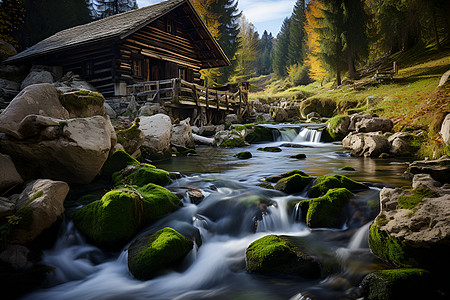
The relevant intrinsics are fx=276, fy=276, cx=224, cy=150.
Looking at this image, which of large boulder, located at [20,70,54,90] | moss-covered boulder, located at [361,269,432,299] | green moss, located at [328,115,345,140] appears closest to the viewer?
moss-covered boulder, located at [361,269,432,299]

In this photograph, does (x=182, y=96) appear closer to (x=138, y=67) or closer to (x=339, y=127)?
(x=138, y=67)

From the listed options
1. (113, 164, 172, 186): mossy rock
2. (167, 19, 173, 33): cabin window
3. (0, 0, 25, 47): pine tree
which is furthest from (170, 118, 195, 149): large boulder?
(0, 0, 25, 47): pine tree

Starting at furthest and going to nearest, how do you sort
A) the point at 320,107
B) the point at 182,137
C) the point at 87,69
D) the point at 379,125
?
A: the point at 320,107 → the point at 87,69 → the point at 182,137 → the point at 379,125

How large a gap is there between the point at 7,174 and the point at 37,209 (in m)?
1.23

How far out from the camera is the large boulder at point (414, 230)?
8.89 ft

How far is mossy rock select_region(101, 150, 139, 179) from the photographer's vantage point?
6.41m

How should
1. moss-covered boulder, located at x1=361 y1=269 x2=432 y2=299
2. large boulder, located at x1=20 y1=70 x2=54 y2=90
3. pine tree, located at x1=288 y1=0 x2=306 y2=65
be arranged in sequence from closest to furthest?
moss-covered boulder, located at x1=361 y1=269 x2=432 y2=299 < large boulder, located at x1=20 y1=70 x2=54 y2=90 < pine tree, located at x1=288 y1=0 x2=306 y2=65

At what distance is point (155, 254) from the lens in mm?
3365

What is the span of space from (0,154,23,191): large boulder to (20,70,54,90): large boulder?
1464cm

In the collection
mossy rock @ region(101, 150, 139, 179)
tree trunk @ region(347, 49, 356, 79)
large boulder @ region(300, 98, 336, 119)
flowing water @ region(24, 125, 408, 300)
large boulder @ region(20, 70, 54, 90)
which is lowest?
flowing water @ region(24, 125, 408, 300)

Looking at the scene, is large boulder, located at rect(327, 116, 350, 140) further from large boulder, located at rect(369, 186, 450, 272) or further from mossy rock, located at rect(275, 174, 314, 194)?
large boulder, located at rect(369, 186, 450, 272)

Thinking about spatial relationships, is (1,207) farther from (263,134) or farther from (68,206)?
(263,134)

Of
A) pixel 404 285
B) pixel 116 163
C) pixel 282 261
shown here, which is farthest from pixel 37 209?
pixel 404 285

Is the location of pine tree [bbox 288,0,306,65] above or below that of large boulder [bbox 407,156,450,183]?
above
